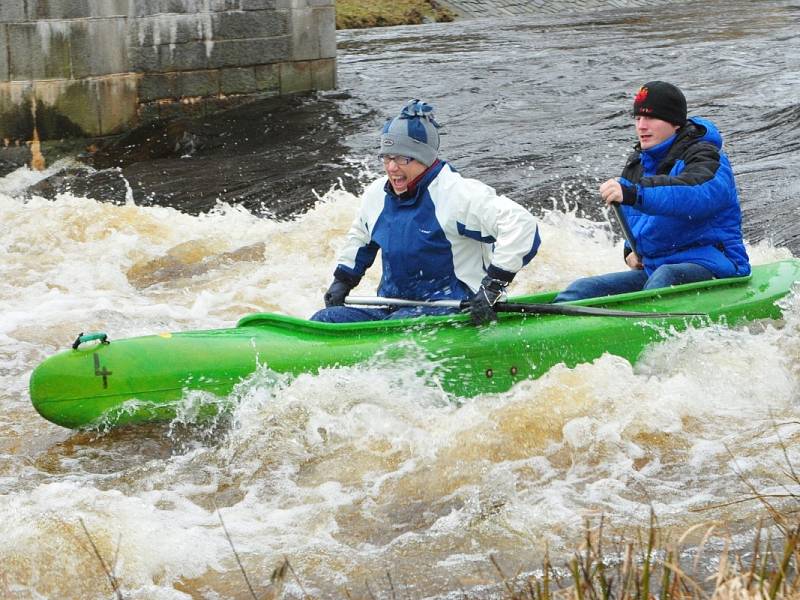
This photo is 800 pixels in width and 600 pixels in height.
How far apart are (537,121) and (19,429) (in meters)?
8.30

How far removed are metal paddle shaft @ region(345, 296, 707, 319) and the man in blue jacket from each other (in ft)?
0.81

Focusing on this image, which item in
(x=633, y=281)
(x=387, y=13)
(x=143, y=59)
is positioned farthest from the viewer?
(x=387, y=13)

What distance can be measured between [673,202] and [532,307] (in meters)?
0.78

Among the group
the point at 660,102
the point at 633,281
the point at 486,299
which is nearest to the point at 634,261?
the point at 633,281

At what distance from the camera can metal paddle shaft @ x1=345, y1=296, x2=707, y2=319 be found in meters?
5.32

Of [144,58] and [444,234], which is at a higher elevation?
[144,58]

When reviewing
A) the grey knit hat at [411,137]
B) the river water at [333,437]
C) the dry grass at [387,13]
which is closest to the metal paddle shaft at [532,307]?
the river water at [333,437]

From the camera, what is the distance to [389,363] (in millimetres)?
5297

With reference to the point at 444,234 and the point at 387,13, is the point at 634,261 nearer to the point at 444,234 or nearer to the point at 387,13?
the point at 444,234

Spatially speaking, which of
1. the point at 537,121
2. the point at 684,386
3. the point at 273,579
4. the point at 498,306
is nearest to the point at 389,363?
the point at 498,306

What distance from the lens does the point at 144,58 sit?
1234cm

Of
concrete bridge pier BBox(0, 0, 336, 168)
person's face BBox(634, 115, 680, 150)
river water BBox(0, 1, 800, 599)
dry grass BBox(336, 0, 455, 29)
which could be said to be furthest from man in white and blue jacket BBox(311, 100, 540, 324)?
dry grass BBox(336, 0, 455, 29)

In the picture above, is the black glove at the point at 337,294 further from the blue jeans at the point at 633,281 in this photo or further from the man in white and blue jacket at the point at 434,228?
the blue jeans at the point at 633,281

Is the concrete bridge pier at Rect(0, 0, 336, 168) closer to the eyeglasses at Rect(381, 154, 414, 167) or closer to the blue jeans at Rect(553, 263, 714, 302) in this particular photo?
the eyeglasses at Rect(381, 154, 414, 167)
